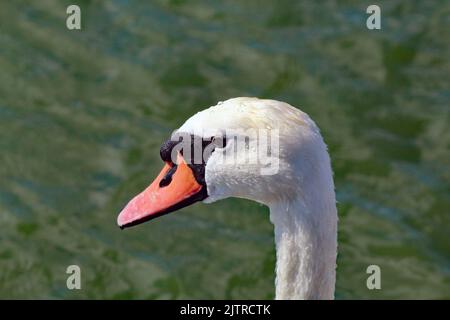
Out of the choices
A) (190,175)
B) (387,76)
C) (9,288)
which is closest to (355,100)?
(387,76)

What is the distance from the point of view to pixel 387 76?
10.6m

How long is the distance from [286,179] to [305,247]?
0.35 m

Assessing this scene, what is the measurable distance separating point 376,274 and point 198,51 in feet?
9.86

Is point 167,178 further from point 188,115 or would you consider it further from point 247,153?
point 188,115

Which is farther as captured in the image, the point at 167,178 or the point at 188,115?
the point at 188,115

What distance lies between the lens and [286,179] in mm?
5512

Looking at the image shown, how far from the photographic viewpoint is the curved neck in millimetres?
5523

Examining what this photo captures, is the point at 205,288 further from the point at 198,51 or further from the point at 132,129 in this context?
the point at 198,51

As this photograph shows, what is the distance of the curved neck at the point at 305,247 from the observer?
18.1 feet

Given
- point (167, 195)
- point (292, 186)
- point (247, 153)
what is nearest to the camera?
point (292, 186)

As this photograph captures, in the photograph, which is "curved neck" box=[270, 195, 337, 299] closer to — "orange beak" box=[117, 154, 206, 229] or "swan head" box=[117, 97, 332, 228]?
"swan head" box=[117, 97, 332, 228]

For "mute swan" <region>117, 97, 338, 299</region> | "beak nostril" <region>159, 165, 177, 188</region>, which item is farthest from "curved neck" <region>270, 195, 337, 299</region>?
"beak nostril" <region>159, 165, 177, 188</region>

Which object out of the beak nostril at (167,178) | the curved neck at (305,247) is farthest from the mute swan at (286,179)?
the beak nostril at (167,178)

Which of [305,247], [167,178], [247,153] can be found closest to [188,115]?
[167,178]
